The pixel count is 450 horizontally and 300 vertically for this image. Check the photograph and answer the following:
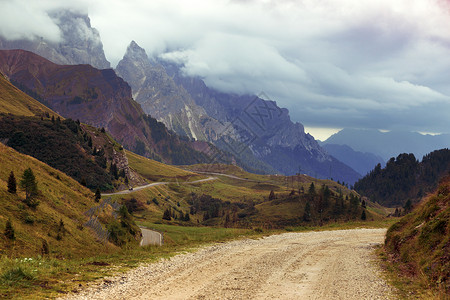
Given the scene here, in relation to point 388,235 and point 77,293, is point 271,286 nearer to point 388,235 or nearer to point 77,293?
point 77,293

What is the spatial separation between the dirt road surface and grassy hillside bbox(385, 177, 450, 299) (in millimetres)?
1895

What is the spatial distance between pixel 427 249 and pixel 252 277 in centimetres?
1217

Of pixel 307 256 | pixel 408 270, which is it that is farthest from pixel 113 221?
pixel 408 270

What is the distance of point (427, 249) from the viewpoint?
21078 mm

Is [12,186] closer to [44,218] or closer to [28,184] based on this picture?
[28,184]

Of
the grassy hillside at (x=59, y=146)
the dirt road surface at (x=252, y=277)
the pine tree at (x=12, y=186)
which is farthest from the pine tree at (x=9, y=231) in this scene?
the grassy hillside at (x=59, y=146)

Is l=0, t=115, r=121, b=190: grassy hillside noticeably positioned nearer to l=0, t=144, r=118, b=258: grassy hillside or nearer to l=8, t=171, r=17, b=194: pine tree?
l=0, t=144, r=118, b=258: grassy hillside

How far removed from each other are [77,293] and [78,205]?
128 feet

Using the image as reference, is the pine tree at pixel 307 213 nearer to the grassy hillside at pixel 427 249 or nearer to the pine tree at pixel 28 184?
the grassy hillside at pixel 427 249

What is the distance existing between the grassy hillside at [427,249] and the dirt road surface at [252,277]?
6.22ft

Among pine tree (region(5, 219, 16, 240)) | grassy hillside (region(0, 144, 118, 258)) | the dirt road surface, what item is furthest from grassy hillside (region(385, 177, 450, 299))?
pine tree (region(5, 219, 16, 240))

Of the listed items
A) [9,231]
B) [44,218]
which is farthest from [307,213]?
[9,231]

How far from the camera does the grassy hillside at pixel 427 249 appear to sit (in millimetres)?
16828

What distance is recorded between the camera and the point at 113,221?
54406 mm
